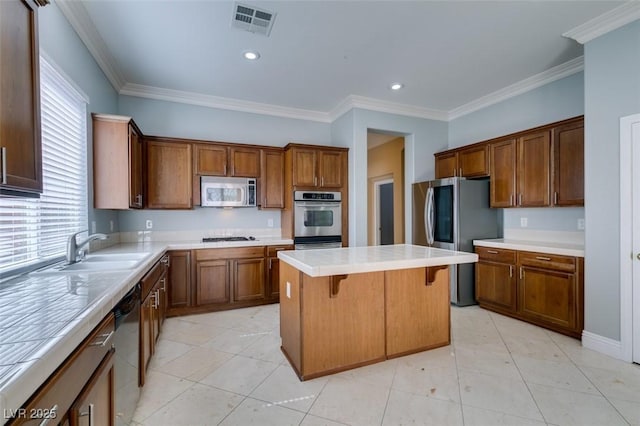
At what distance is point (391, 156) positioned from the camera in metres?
6.04

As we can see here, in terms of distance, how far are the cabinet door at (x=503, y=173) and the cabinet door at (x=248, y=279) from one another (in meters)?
3.20

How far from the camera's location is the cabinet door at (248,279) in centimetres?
381

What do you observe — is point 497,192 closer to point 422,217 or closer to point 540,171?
point 540,171

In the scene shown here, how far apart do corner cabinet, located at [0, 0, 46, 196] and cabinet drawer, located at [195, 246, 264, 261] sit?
92.8 inches

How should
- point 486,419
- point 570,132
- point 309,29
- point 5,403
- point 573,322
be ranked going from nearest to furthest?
point 5,403 < point 486,419 < point 309,29 < point 573,322 < point 570,132

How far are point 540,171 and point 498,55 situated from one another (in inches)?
53.4

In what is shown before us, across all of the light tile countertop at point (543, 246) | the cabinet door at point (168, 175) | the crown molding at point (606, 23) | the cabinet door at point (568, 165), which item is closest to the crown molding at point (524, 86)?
the crown molding at point (606, 23)

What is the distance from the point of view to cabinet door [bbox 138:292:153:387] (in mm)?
1956

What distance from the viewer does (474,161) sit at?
404cm

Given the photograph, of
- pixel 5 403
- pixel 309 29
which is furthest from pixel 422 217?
pixel 5 403

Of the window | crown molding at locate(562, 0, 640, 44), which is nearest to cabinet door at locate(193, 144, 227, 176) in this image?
the window

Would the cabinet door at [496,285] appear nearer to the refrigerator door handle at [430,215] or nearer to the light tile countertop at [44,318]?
the refrigerator door handle at [430,215]

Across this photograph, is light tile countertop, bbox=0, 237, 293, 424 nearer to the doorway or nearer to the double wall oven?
the double wall oven

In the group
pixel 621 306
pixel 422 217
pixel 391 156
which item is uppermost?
pixel 391 156
